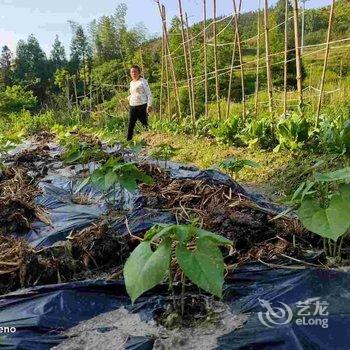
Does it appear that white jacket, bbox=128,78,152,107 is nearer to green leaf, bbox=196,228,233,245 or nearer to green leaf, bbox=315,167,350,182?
green leaf, bbox=315,167,350,182

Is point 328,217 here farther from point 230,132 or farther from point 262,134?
point 230,132

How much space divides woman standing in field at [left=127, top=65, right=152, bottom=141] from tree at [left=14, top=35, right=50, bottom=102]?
3517 cm

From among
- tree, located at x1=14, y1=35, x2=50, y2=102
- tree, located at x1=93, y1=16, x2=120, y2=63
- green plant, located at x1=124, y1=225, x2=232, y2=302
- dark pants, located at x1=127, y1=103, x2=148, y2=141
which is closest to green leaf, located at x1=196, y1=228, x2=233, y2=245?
green plant, located at x1=124, y1=225, x2=232, y2=302

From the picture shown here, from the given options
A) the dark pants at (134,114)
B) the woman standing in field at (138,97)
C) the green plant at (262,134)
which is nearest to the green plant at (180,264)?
the green plant at (262,134)

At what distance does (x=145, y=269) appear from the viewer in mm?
1342

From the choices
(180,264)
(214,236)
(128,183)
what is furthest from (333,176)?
(128,183)

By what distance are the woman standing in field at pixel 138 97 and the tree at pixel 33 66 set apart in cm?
3517

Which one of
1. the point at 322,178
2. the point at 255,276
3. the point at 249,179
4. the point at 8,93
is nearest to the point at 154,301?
the point at 255,276

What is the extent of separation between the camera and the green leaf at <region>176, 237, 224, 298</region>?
4.34ft

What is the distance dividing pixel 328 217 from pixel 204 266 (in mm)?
517

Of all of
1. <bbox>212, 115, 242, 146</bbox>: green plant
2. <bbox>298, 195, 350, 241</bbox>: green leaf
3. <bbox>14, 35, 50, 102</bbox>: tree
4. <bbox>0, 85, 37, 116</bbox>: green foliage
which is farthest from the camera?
<bbox>14, 35, 50, 102</bbox>: tree

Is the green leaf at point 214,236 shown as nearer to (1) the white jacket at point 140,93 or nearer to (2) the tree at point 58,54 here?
(1) the white jacket at point 140,93

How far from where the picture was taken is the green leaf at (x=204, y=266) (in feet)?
4.34

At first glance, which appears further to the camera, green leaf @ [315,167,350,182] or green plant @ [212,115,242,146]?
green plant @ [212,115,242,146]
